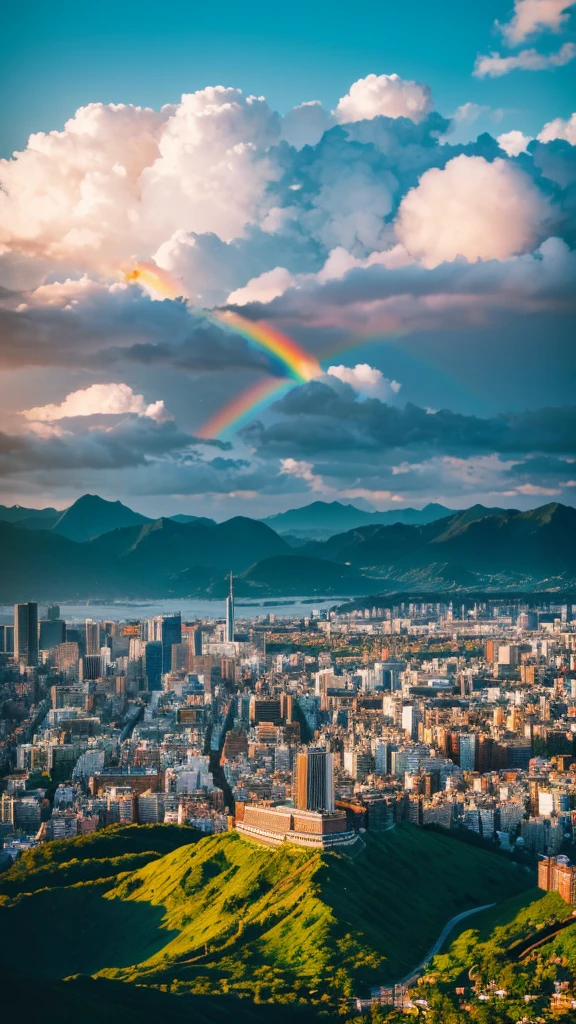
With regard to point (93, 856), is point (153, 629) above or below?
above

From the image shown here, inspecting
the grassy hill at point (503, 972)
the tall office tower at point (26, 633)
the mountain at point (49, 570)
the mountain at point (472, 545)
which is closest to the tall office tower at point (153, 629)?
the tall office tower at point (26, 633)

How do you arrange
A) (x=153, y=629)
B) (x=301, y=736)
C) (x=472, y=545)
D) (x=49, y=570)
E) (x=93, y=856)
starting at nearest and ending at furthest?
(x=93, y=856)
(x=301, y=736)
(x=153, y=629)
(x=49, y=570)
(x=472, y=545)

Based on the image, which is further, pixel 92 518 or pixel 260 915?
pixel 92 518

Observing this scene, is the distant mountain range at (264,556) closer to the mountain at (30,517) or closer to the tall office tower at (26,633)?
the mountain at (30,517)

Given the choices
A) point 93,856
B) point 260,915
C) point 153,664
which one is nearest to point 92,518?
point 153,664

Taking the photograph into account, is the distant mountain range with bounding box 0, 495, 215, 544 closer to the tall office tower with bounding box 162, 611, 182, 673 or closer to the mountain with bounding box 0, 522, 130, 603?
the mountain with bounding box 0, 522, 130, 603

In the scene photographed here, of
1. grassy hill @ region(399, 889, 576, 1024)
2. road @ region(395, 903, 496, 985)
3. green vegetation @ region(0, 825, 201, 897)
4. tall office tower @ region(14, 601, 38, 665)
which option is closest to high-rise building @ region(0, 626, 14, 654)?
tall office tower @ region(14, 601, 38, 665)

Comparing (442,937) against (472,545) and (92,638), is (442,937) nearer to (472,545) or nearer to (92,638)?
(92,638)
